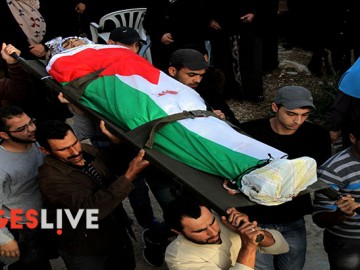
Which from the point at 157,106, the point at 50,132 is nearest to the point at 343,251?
the point at 157,106

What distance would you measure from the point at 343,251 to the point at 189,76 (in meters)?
1.58

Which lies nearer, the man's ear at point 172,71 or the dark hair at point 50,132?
the dark hair at point 50,132

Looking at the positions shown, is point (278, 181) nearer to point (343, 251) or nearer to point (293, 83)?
point (343, 251)

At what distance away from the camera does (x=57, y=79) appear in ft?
12.0

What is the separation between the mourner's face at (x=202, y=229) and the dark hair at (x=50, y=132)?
2.91 feet

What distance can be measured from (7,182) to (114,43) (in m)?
1.85

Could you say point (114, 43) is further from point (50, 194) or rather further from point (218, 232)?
point (218, 232)

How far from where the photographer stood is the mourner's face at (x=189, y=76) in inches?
141

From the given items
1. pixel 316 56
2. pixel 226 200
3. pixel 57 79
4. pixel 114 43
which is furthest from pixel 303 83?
pixel 226 200

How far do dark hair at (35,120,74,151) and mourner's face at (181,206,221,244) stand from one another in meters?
0.89

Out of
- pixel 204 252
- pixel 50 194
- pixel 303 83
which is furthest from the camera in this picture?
pixel 303 83

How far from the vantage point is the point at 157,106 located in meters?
3.14

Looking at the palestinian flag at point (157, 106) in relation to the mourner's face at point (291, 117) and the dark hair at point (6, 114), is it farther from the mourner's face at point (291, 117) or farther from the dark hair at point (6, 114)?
the dark hair at point (6, 114)

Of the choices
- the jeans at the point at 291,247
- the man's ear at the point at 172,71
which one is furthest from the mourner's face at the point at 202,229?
the man's ear at the point at 172,71
